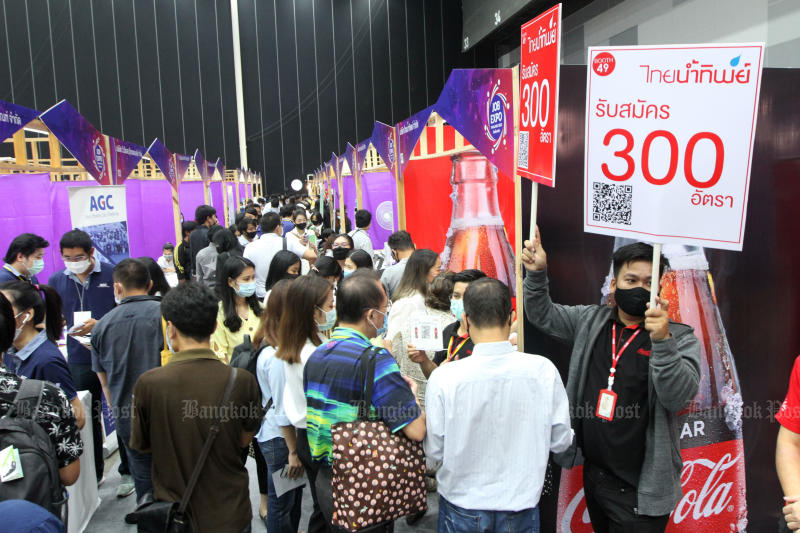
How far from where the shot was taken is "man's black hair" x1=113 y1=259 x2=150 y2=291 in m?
2.78

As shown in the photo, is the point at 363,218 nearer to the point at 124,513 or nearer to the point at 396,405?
the point at 124,513

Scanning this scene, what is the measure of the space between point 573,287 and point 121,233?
4.14m

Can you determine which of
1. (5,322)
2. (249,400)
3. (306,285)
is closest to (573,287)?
(306,285)

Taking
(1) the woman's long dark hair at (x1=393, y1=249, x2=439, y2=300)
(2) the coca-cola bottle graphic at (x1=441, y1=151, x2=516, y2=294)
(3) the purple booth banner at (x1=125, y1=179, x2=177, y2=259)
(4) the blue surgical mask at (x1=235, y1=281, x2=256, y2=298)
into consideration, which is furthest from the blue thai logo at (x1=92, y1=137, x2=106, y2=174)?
(1) the woman's long dark hair at (x1=393, y1=249, x2=439, y2=300)

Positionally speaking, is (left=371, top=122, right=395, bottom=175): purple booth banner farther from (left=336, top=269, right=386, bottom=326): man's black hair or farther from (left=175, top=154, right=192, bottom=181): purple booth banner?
(left=336, top=269, right=386, bottom=326): man's black hair

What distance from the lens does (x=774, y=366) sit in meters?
2.46

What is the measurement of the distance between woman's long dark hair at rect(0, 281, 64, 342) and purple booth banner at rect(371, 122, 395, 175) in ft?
10.7

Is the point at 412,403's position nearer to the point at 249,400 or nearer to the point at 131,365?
the point at 249,400

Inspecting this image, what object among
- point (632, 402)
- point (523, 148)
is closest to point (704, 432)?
point (632, 402)

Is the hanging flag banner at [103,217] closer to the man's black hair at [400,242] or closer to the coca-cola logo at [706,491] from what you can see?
the man's black hair at [400,242]

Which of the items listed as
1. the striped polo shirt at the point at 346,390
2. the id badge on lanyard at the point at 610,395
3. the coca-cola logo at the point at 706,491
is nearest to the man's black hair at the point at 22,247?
the striped polo shirt at the point at 346,390

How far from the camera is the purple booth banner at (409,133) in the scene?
14.5ft

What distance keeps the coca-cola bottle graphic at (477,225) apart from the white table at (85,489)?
2.38 m

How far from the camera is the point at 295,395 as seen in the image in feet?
6.98
